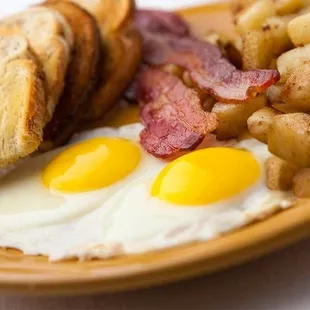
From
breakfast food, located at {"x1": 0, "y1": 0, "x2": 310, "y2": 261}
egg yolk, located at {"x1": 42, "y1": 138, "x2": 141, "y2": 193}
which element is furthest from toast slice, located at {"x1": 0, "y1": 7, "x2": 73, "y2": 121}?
egg yolk, located at {"x1": 42, "y1": 138, "x2": 141, "y2": 193}

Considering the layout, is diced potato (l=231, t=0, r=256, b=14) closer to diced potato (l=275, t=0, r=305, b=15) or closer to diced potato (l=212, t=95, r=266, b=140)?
diced potato (l=275, t=0, r=305, b=15)

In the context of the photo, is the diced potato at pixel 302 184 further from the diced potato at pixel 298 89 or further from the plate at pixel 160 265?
the diced potato at pixel 298 89

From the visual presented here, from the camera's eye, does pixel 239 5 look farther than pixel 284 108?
Yes

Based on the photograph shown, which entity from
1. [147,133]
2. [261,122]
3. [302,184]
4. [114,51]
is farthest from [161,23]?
[302,184]

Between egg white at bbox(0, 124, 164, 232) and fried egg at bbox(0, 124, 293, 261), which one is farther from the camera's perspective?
egg white at bbox(0, 124, 164, 232)

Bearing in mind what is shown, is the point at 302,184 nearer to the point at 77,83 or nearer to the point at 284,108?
the point at 284,108

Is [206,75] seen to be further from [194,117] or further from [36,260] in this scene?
[36,260]
